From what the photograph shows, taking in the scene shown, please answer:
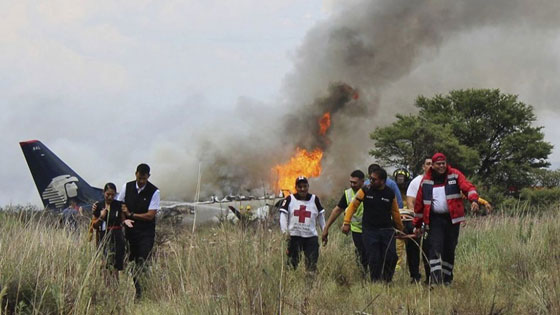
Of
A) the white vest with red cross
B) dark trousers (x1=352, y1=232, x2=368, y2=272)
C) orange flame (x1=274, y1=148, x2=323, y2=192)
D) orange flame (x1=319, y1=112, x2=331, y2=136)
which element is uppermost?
orange flame (x1=319, y1=112, x2=331, y2=136)

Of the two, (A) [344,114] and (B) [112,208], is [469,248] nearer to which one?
(B) [112,208]

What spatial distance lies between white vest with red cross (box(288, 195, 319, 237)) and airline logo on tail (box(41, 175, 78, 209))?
17.8m

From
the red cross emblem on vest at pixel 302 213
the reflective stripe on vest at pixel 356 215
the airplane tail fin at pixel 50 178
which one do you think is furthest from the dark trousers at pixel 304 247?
the airplane tail fin at pixel 50 178

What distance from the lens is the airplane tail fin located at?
79.7 ft

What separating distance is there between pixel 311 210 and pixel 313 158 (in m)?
35.0

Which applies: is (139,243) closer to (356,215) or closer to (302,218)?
(302,218)

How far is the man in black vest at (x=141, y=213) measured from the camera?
308 inches

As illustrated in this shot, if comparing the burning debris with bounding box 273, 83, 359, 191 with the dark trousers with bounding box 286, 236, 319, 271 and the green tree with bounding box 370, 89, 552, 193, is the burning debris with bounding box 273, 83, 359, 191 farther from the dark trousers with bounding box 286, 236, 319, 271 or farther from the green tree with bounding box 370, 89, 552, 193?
the dark trousers with bounding box 286, 236, 319, 271

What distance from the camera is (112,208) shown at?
25.9 feet

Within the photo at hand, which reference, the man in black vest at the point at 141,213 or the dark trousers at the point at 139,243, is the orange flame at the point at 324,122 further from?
the dark trousers at the point at 139,243

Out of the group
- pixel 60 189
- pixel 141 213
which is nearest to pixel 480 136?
pixel 60 189

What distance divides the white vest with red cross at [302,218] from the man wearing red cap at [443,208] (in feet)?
5.02

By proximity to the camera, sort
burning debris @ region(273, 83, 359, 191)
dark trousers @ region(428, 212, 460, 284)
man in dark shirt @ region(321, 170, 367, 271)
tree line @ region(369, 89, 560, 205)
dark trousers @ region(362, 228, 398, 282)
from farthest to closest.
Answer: burning debris @ region(273, 83, 359, 191) → tree line @ region(369, 89, 560, 205) → man in dark shirt @ region(321, 170, 367, 271) → dark trousers @ region(362, 228, 398, 282) → dark trousers @ region(428, 212, 460, 284)

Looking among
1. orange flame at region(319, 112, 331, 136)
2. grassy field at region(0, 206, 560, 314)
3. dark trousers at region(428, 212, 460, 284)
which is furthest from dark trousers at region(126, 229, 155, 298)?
orange flame at region(319, 112, 331, 136)
